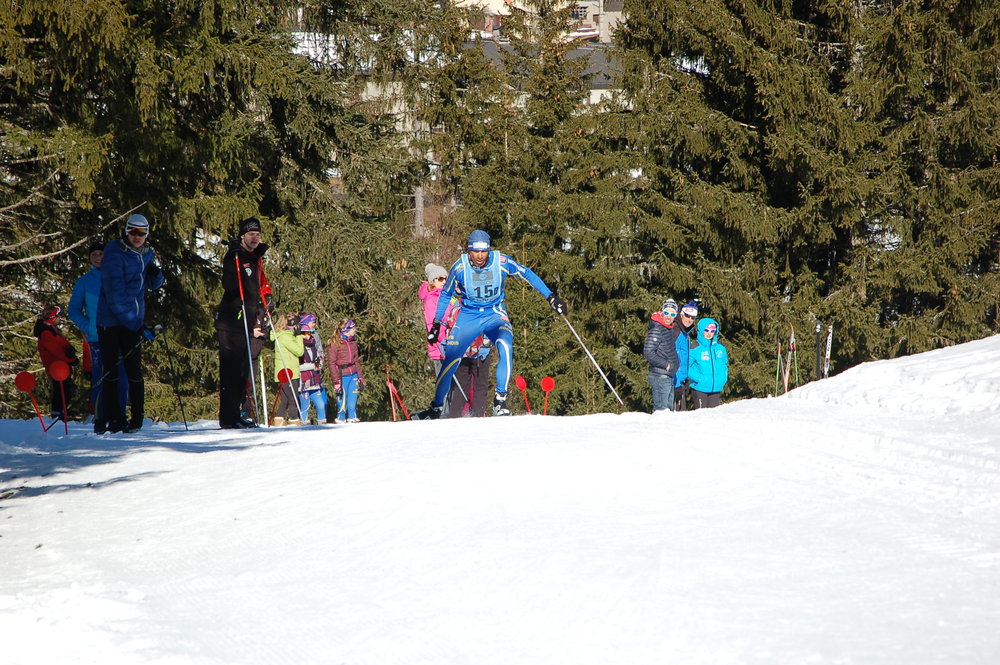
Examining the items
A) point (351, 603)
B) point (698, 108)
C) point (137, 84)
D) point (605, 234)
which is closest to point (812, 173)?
point (698, 108)

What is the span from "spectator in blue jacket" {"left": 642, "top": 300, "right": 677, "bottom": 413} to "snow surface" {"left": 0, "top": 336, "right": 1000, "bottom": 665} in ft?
15.5

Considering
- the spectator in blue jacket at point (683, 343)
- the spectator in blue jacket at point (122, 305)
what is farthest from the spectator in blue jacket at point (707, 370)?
the spectator in blue jacket at point (122, 305)

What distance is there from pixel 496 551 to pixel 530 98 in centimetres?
2768

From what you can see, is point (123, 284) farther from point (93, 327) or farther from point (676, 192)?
point (676, 192)

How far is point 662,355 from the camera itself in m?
12.8

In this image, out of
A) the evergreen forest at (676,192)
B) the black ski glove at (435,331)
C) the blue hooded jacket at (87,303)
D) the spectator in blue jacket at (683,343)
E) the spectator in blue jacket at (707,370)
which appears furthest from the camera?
the evergreen forest at (676,192)

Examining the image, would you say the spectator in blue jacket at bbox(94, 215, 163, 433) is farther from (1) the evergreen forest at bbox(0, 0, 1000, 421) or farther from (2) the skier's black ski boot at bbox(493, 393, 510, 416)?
(1) the evergreen forest at bbox(0, 0, 1000, 421)

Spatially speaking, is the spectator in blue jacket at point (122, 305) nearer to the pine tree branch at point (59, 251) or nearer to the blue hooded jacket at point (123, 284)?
the blue hooded jacket at point (123, 284)

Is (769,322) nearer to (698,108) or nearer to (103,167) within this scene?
(698,108)

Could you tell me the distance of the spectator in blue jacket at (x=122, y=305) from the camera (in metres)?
9.58

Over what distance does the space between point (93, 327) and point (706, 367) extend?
6906 mm

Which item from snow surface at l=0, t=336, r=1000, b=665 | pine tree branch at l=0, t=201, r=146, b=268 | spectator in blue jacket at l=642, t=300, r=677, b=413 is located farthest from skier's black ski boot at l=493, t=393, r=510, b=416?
pine tree branch at l=0, t=201, r=146, b=268

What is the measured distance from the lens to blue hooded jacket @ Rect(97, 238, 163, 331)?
9.55m

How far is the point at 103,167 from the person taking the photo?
1491 centimetres
